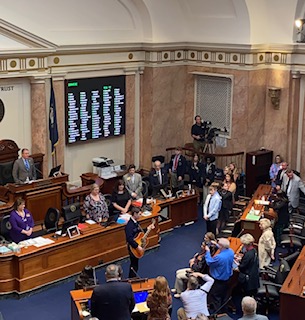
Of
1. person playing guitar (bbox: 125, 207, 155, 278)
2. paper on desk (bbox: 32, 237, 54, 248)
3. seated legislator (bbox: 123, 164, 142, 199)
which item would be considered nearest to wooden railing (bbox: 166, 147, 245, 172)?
seated legislator (bbox: 123, 164, 142, 199)

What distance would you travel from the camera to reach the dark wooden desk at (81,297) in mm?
9031

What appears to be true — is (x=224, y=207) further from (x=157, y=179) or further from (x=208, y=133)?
(x=208, y=133)

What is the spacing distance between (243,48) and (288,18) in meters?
1.36

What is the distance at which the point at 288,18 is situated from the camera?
1636 cm

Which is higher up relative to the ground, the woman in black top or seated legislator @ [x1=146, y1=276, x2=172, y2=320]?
the woman in black top

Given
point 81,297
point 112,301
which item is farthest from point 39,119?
A: point 112,301

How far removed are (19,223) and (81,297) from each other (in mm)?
2982

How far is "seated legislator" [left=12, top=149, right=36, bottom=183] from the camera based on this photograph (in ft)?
45.8

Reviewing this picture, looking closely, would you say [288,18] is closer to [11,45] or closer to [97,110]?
[97,110]

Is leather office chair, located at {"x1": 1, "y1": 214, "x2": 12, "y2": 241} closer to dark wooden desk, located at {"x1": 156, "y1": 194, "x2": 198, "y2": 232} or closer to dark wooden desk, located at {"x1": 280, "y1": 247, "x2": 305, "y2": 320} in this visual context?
dark wooden desk, located at {"x1": 156, "y1": 194, "x2": 198, "y2": 232}

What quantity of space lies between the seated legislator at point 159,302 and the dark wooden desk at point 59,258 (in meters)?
3.56

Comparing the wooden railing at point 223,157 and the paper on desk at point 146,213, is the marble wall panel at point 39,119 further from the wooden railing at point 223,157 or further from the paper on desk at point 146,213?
the wooden railing at point 223,157

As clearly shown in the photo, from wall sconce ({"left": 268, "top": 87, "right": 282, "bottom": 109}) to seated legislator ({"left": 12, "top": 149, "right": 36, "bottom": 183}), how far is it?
675 cm

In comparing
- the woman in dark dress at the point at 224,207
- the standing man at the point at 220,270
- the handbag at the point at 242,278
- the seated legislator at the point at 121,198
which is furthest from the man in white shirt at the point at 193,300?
the seated legislator at the point at 121,198
